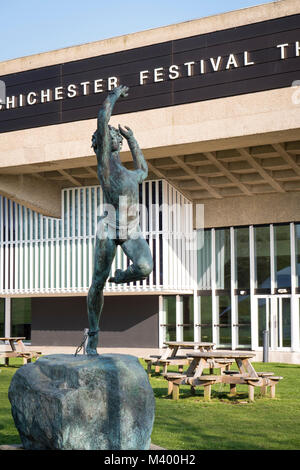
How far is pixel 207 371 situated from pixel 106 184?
12034 millimetres

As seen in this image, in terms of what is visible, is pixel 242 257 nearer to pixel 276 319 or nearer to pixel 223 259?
pixel 223 259

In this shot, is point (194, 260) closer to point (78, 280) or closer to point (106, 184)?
point (78, 280)

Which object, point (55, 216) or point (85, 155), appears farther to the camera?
point (55, 216)

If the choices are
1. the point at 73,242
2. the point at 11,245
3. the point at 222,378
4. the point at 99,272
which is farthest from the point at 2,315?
the point at 99,272

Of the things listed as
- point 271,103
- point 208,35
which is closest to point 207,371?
point 271,103

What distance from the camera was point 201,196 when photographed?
2545 centimetres

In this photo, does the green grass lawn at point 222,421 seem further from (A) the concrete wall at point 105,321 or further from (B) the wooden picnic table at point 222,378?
(A) the concrete wall at point 105,321

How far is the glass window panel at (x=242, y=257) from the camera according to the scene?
82.4 feet

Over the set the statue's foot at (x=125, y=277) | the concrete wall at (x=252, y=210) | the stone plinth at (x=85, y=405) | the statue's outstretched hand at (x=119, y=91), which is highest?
the concrete wall at (x=252, y=210)

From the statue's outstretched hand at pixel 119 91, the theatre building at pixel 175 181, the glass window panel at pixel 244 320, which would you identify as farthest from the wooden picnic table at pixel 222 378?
the glass window panel at pixel 244 320

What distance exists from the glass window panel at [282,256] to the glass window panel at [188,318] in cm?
369

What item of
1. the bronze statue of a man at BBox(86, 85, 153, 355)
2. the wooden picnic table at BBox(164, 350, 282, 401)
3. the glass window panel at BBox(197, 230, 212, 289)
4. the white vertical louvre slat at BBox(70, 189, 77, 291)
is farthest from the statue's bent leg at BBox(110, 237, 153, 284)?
the glass window panel at BBox(197, 230, 212, 289)

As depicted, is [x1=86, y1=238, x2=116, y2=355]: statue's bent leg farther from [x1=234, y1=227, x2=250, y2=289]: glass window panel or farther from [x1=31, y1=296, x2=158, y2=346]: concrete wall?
[x1=31, y1=296, x2=158, y2=346]: concrete wall

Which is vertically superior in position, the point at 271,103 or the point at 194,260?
the point at 271,103
